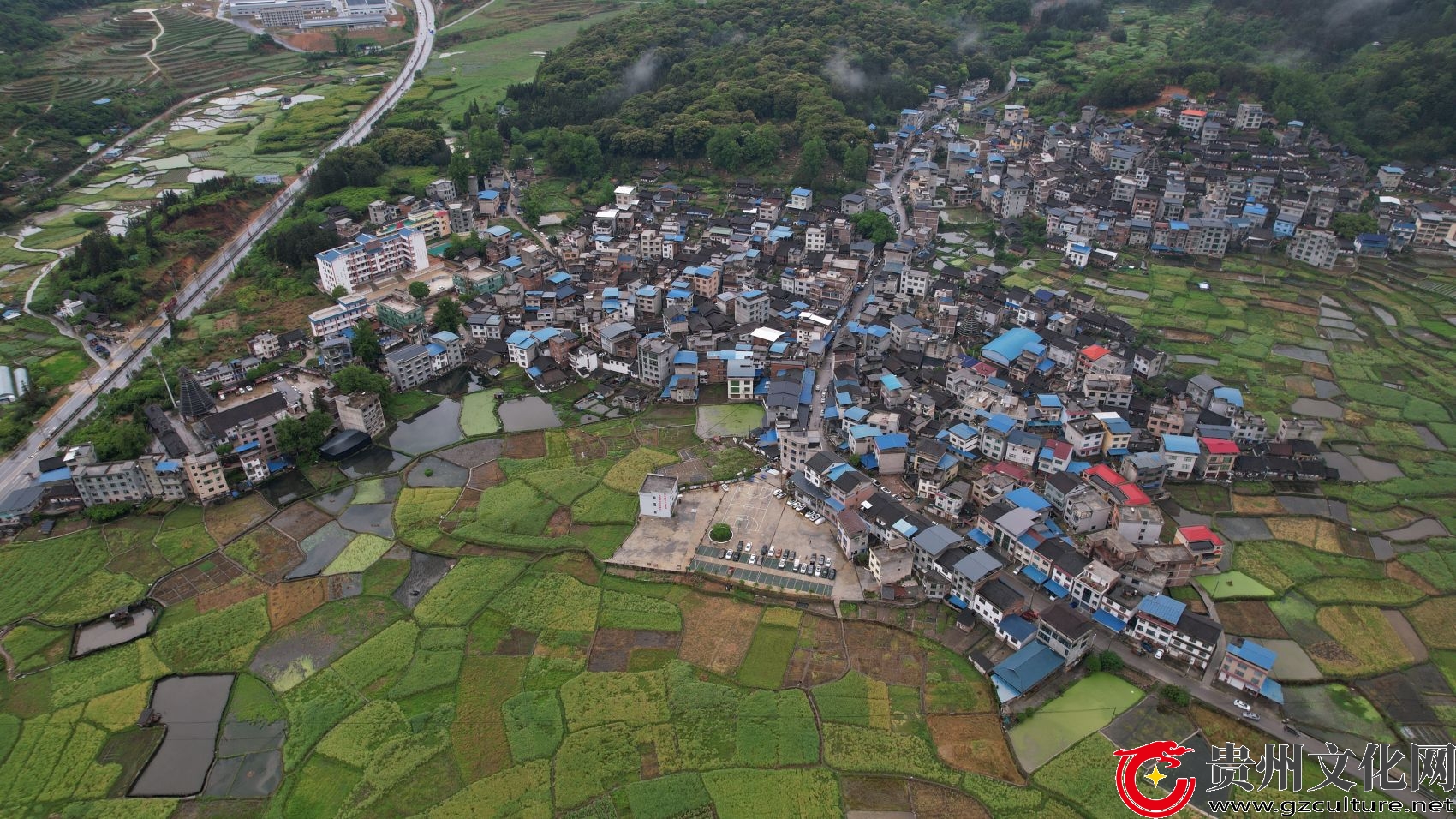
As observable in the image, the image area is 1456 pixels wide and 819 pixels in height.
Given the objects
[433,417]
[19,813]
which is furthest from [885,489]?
[19,813]

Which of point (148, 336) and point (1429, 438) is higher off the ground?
point (1429, 438)

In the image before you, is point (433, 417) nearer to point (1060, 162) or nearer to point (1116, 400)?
point (1116, 400)

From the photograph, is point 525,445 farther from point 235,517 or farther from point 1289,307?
point 1289,307

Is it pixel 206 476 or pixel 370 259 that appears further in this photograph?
pixel 370 259

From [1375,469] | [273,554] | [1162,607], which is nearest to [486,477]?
[273,554]

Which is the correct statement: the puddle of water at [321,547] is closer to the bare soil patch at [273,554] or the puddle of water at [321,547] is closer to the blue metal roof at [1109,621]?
the bare soil patch at [273,554]

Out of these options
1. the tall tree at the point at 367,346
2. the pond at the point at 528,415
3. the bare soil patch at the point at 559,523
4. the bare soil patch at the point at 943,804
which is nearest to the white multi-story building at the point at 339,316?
the tall tree at the point at 367,346

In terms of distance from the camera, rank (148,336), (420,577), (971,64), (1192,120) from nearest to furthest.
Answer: (420,577) < (148,336) < (1192,120) < (971,64)

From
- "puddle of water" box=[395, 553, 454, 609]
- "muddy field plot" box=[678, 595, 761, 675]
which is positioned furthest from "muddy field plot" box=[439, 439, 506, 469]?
"muddy field plot" box=[678, 595, 761, 675]
